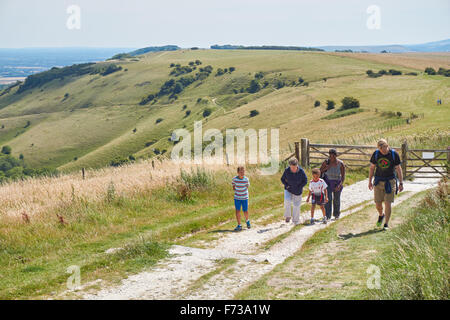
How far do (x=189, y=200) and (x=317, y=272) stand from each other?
827 centimetres

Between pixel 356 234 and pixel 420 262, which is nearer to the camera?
pixel 420 262

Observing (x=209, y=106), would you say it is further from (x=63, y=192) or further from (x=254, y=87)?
(x=63, y=192)

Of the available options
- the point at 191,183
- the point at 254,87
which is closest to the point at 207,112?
the point at 254,87

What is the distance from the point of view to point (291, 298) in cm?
629

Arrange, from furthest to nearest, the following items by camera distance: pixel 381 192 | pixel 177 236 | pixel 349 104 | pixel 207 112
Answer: pixel 207 112 < pixel 349 104 < pixel 177 236 < pixel 381 192

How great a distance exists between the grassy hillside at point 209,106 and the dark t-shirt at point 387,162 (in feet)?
57.7

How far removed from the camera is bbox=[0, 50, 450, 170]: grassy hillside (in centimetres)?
6322

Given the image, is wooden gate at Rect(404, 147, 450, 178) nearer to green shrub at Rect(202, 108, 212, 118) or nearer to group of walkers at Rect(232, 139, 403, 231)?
group of walkers at Rect(232, 139, 403, 231)

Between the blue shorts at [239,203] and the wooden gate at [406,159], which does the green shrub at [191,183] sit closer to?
the blue shorts at [239,203]

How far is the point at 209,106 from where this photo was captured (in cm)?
12569

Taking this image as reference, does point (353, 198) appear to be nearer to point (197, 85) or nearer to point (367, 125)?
point (367, 125)

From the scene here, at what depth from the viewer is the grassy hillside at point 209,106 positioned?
207 feet

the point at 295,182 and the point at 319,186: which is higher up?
the point at 295,182

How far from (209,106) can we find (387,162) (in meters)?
117
